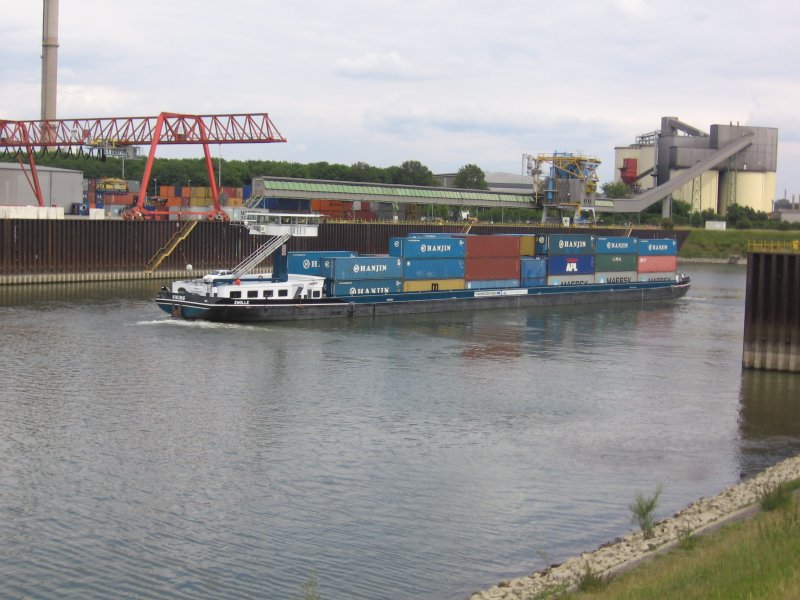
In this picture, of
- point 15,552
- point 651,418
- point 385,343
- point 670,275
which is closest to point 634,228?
point 670,275

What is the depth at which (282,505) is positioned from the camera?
21672mm

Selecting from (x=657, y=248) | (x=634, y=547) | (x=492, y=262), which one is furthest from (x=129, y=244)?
(x=634, y=547)

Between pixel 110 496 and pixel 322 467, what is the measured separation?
5290mm

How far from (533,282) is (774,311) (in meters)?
29.5

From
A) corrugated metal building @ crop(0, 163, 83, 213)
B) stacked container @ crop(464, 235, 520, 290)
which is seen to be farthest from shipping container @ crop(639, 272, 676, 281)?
corrugated metal building @ crop(0, 163, 83, 213)

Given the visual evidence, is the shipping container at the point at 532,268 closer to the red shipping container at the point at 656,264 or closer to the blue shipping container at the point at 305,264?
the red shipping container at the point at 656,264

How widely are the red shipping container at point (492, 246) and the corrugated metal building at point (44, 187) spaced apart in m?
44.4

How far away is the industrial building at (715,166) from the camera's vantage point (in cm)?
13388

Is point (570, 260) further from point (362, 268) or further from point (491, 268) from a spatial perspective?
point (362, 268)

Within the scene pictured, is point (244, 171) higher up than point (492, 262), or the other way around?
point (244, 171)

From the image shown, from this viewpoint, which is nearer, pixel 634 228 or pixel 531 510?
pixel 531 510

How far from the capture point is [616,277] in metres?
73.9

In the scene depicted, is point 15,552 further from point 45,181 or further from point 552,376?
point 45,181

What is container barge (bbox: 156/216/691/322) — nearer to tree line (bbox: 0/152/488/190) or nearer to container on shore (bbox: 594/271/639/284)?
container on shore (bbox: 594/271/639/284)
